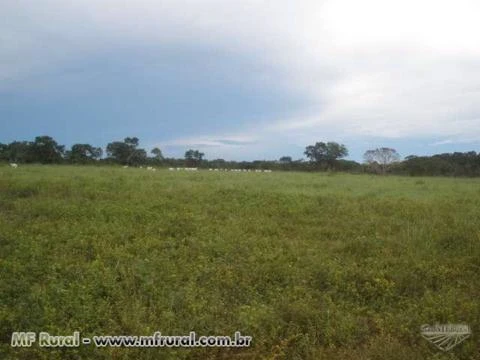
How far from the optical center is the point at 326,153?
6538 centimetres

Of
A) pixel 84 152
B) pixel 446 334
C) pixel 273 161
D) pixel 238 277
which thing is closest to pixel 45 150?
pixel 84 152

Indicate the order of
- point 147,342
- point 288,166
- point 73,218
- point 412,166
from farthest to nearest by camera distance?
1. point 288,166
2. point 412,166
3. point 73,218
4. point 147,342

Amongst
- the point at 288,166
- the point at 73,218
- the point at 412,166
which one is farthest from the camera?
the point at 288,166

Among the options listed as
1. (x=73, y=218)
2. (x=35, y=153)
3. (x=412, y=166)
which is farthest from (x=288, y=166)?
(x=73, y=218)

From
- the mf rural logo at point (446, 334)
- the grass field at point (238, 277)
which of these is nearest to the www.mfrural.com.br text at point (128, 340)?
the grass field at point (238, 277)

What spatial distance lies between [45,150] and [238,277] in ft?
157

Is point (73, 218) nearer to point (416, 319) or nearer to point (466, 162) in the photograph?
point (416, 319)

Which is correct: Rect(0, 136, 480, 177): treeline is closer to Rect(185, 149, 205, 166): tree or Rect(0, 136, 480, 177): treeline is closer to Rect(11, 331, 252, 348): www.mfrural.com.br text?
Rect(185, 149, 205, 166): tree

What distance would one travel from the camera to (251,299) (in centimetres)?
627

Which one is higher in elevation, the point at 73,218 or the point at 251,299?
the point at 73,218

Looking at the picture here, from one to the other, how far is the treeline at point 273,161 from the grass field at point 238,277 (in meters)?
35.6

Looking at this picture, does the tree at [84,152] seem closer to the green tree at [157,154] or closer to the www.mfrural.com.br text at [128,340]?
the green tree at [157,154]

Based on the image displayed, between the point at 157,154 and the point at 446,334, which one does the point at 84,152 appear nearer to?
the point at 157,154

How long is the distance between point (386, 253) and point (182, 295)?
4.20 metres
